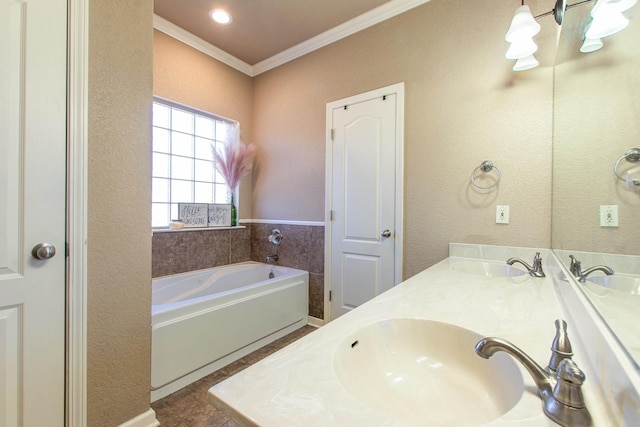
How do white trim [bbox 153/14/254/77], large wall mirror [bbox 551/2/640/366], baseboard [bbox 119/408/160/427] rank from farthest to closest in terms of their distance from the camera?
white trim [bbox 153/14/254/77] → baseboard [bbox 119/408/160/427] → large wall mirror [bbox 551/2/640/366]

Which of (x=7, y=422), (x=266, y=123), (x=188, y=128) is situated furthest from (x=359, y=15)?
(x=7, y=422)

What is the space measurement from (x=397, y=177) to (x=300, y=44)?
1.72 metres

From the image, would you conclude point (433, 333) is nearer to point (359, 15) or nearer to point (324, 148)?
point (324, 148)

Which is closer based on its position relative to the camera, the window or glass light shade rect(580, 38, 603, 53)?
glass light shade rect(580, 38, 603, 53)

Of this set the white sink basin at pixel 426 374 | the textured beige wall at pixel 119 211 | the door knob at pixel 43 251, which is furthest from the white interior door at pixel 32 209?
the white sink basin at pixel 426 374

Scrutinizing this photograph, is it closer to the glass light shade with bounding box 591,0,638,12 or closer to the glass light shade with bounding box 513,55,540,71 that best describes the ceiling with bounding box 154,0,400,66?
the glass light shade with bounding box 513,55,540,71

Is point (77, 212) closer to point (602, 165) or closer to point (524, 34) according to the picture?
point (602, 165)

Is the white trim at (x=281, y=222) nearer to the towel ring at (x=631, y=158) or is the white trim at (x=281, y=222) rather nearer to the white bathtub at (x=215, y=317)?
the white bathtub at (x=215, y=317)

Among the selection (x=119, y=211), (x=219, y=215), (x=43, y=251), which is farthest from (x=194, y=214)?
(x=43, y=251)

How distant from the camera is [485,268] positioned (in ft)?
5.83

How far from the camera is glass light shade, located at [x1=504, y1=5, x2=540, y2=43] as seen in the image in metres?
1.51

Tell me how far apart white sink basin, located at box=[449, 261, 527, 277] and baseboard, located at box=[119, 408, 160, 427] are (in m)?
1.84

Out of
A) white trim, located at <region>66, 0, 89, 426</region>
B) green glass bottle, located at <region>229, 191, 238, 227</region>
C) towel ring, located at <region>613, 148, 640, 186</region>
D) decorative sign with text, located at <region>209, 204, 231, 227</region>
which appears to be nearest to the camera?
towel ring, located at <region>613, 148, 640, 186</region>

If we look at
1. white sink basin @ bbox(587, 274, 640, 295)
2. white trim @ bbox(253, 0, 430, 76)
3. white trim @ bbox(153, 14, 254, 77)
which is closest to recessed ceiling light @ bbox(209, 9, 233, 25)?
white trim @ bbox(153, 14, 254, 77)
